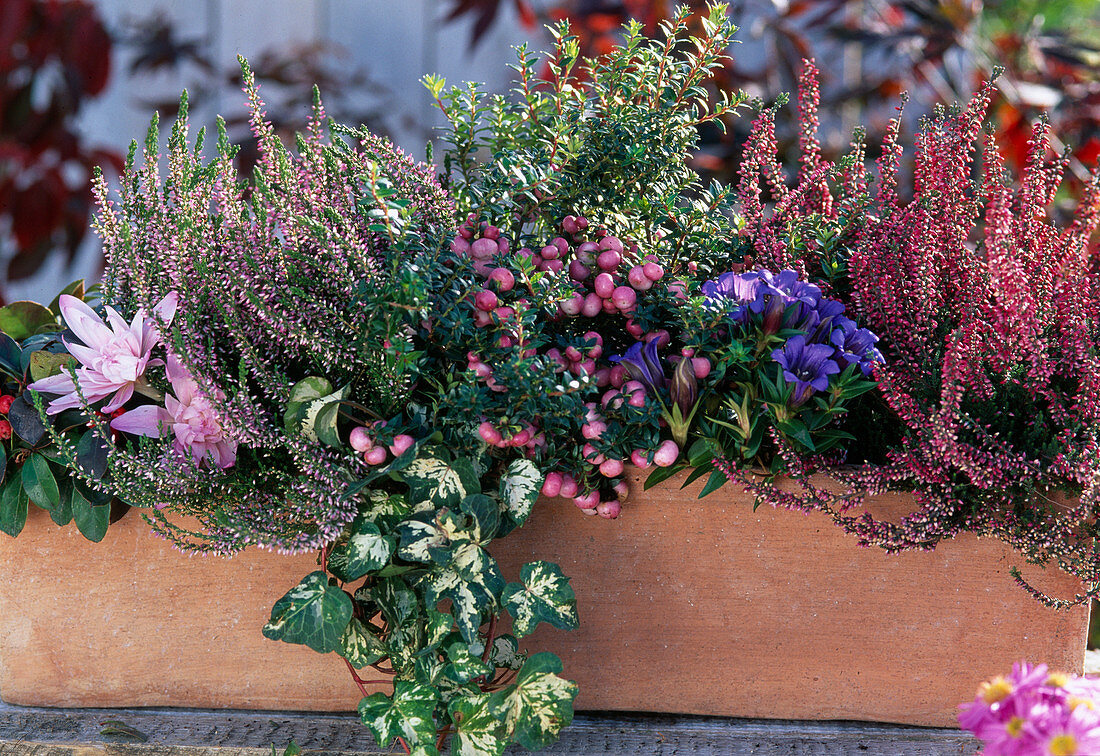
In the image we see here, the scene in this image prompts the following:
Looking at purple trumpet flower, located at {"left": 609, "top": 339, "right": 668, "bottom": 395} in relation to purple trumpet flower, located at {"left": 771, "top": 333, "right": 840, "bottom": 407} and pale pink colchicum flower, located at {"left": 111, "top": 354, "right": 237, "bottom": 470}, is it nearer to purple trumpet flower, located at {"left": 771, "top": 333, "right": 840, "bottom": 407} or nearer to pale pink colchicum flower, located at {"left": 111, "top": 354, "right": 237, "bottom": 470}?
purple trumpet flower, located at {"left": 771, "top": 333, "right": 840, "bottom": 407}

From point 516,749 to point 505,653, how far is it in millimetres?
105

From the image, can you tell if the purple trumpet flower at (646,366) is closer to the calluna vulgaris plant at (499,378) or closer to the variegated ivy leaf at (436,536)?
the calluna vulgaris plant at (499,378)

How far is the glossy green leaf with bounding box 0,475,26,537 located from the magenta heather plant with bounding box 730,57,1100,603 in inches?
25.8

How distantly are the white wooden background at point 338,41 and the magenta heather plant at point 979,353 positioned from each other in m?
1.60

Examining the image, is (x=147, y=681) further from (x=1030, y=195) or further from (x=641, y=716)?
(x=1030, y=195)

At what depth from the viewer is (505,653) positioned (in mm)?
711

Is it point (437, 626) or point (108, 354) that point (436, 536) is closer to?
point (437, 626)

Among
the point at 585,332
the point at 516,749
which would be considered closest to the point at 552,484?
the point at 585,332

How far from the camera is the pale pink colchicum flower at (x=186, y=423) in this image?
69 cm

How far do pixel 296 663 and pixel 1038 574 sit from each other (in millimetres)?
708

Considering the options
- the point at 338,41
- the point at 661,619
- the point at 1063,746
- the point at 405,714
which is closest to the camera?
the point at 1063,746

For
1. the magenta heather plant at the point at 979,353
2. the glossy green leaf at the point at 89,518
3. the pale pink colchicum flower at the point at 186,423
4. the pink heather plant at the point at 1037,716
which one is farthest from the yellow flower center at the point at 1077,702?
the glossy green leaf at the point at 89,518

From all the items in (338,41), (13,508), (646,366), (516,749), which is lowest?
(516,749)

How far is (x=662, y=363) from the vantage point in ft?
2.41
